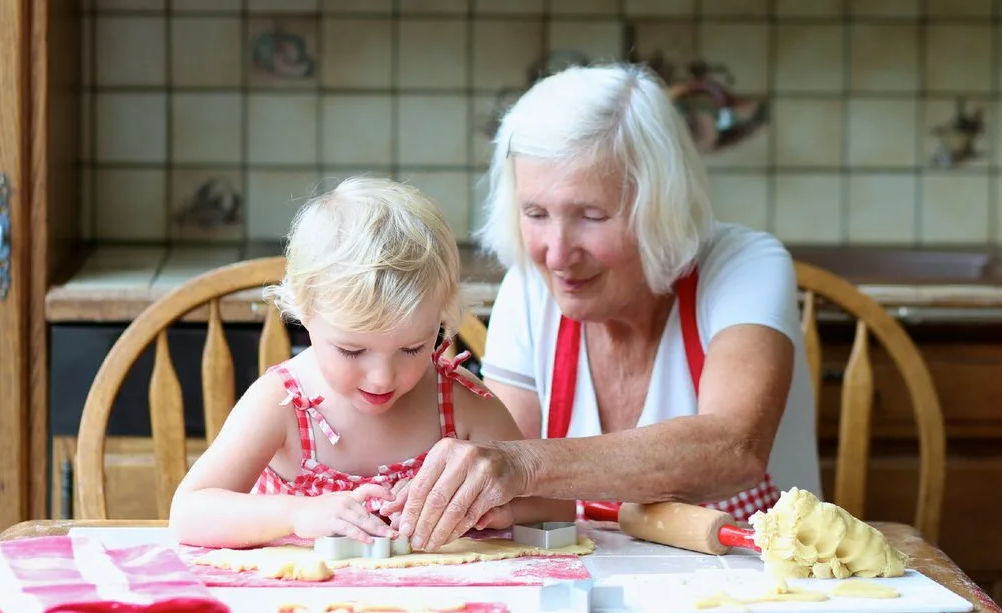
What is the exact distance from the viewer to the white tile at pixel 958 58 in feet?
8.60

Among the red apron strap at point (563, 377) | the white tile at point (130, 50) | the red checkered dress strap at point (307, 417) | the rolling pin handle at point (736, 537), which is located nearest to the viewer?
the rolling pin handle at point (736, 537)

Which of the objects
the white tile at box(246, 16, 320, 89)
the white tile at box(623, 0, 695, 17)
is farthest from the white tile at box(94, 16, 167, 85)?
the white tile at box(623, 0, 695, 17)

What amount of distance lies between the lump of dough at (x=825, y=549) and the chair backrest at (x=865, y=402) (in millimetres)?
596

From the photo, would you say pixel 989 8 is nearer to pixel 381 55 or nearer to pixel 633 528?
pixel 381 55

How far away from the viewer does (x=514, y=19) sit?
2.60m

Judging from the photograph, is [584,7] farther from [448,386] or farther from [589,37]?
[448,386]

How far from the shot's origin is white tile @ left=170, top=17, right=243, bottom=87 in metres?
2.59

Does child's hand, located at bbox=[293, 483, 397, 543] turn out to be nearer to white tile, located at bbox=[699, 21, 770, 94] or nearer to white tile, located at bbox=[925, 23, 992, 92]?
white tile, located at bbox=[699, 21, 770, 94]

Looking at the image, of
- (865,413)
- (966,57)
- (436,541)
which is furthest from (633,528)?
(966,57)

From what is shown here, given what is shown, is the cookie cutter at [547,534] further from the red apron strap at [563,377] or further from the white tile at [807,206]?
the white tile at [807,206]

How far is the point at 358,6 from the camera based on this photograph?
2596 millimetres

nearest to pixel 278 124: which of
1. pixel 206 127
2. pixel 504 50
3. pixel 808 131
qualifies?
pixel 206 127

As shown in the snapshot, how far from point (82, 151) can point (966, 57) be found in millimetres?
1807

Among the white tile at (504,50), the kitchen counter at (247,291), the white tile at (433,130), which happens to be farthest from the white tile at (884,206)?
the white tile at (433,130)
